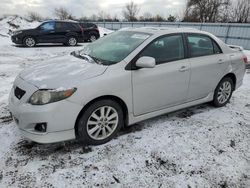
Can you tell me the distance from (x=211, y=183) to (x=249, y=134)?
1540 mm

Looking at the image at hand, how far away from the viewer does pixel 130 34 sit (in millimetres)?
3738

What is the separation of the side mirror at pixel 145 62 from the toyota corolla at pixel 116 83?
1cm

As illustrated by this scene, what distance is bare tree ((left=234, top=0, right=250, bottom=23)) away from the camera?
32906 millimetres

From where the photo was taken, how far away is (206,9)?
34.8 meters

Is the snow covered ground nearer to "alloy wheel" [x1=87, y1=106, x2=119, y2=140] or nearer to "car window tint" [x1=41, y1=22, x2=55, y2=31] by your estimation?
"alloy wheel" [x1=87, y1=106, x2=119, y2=140]

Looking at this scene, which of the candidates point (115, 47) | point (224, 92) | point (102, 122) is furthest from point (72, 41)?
point (102, 122)

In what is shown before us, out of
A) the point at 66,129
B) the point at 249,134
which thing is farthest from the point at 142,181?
the point at 249,134

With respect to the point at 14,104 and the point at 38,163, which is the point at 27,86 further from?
the point at 38,163

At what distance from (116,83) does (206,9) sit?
36.7 meters

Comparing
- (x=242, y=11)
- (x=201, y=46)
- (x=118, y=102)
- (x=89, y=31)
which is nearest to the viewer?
(x=118, y=102)

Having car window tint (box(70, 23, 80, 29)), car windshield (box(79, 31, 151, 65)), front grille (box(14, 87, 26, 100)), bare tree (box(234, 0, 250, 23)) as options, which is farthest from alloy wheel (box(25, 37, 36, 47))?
bare tree (box(234, 0, 250, 23))

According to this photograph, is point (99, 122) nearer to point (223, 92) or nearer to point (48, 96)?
point (48, 96)

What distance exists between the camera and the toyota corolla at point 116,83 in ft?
8.79

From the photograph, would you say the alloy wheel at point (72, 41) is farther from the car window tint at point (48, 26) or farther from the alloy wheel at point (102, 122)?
the alloy wheel at point (102, 122)
